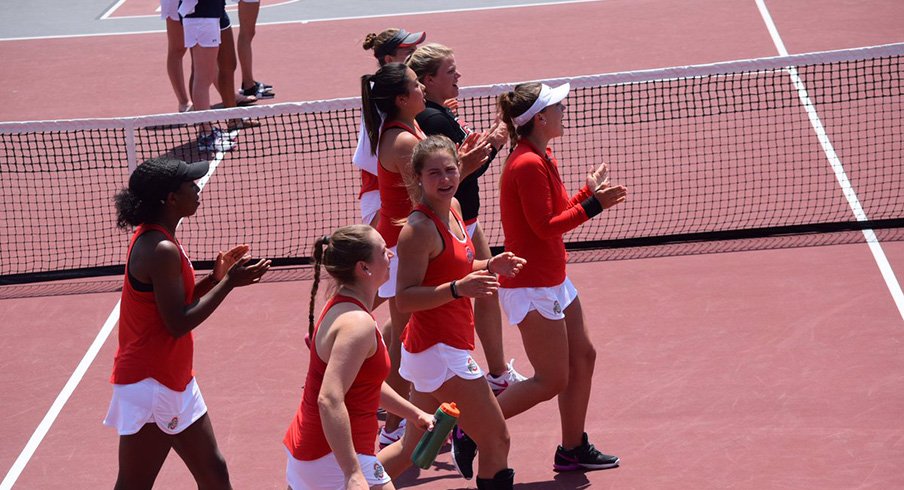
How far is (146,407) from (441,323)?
147cm

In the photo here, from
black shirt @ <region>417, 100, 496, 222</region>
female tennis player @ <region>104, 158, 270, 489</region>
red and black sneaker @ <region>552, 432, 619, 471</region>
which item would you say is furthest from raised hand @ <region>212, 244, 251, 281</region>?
red and black sneaker @ <region>552, 432, 619, 471</region>

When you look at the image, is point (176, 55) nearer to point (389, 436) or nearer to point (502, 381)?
point (502, 381)

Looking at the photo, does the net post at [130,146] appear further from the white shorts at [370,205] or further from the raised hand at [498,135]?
the raised hand at [498,135]

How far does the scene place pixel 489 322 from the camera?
24.5 feet

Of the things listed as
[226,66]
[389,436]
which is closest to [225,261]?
[389,436]

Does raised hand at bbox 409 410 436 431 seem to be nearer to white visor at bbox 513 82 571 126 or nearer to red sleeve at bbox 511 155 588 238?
red sleeve at bbox 511 155 588 238

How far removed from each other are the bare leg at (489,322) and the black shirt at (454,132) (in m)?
0.14

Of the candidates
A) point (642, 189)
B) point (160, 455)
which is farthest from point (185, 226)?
point (160, 455)

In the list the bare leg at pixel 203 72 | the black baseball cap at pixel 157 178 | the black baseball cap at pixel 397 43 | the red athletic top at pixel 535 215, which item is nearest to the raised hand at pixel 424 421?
the red athletic top at pixel 535 215

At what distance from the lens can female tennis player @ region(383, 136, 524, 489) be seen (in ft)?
19.0

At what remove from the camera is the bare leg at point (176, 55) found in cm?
1399

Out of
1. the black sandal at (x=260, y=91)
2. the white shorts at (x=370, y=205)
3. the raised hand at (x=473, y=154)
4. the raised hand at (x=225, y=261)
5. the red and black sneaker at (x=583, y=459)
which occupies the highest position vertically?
the raised hand at (x=473, y=154)

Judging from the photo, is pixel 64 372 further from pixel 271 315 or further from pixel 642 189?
pixel 642 189

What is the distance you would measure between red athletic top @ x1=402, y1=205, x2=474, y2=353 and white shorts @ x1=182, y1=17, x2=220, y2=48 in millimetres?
8210
